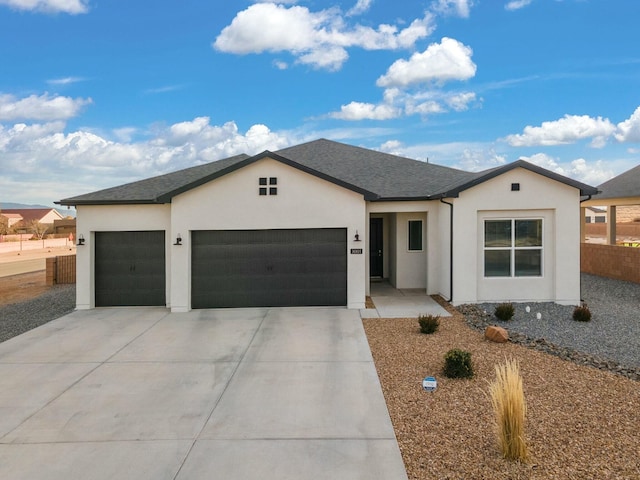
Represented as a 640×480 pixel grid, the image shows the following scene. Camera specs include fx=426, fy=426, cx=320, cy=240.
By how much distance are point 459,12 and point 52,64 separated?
1760 cm

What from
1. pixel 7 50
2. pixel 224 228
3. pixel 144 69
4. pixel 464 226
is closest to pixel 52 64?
pixel 7 50

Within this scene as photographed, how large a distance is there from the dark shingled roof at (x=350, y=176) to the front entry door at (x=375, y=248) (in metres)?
1.82

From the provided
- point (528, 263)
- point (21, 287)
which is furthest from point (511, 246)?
point (21, 287)

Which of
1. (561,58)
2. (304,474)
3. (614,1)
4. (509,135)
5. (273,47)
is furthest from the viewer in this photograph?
(509,135)

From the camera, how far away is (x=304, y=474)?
421 centimetres

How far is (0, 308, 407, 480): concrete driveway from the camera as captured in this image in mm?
4426

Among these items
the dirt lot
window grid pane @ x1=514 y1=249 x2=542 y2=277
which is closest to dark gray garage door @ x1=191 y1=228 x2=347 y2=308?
window grid pane @ x1=514 y1=249 x2=542 y2=277

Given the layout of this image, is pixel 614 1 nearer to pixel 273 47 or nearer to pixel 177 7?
pixel 273 47

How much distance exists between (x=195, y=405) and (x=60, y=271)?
14933mm

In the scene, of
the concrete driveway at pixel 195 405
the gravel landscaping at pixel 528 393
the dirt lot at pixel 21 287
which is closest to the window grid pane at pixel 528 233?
the gravel landscaping at pixel 528 393

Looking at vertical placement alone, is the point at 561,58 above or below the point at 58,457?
above

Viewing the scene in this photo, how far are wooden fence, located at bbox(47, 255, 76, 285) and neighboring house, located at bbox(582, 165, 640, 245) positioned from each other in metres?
20.9

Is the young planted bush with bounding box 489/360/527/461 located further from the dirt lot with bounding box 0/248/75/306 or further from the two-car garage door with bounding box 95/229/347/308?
the dirt lot with bounding box 0/248/75/306

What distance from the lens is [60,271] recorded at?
58.0 feet
